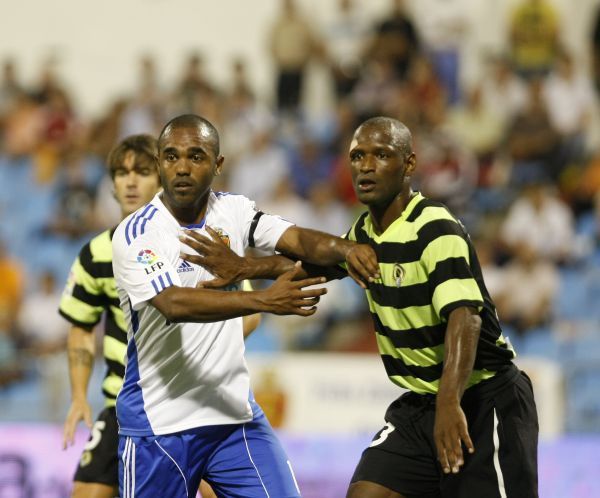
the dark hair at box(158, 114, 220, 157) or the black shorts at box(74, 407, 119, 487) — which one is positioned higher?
the dark hair at box(158, 114, 220, 157)

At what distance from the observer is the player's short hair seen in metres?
5.42

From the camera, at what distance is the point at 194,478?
4.44 meters

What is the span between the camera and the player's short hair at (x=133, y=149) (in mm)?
5418

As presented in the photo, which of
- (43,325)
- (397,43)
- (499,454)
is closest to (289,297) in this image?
(499,454)

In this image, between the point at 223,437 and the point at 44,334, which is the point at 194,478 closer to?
the point at 223,437

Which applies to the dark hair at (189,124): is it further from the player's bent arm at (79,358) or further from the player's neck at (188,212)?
the player's bent arm at (79,358)

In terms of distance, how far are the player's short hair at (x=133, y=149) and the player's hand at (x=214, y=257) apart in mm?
1121

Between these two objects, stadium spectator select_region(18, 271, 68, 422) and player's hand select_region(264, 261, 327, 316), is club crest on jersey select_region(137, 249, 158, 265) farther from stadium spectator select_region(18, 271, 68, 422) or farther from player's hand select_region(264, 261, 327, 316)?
stadium spectator select_region(18, 271, 68, 422)

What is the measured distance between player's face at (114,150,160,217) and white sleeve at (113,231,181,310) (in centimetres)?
108

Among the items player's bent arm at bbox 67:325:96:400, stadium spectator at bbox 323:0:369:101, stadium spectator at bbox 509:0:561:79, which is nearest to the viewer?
player's bent arm at bbox 67:325:96:400

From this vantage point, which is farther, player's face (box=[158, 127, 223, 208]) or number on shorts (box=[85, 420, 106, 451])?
number on shorts (box=[85, 420, 106, 451])

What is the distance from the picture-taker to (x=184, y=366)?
4.38m

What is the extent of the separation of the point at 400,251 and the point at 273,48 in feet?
35.5

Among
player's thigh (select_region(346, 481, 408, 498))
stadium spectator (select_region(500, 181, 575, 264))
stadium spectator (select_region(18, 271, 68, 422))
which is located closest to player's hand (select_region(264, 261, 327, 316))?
player's thigh (select_region(346, 481, 408, 498))
